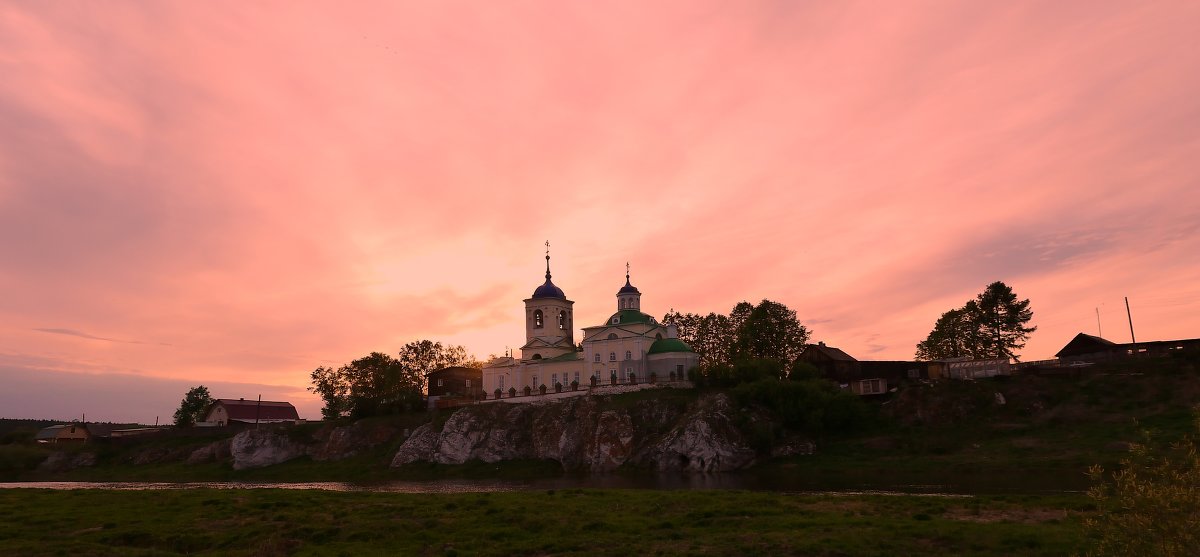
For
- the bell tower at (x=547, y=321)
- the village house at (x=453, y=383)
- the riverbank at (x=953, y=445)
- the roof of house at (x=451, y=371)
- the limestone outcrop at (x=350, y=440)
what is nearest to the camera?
the riverbank at (x=953, y=445)

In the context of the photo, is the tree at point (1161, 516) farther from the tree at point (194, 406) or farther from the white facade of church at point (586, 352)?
the tree at point (194, 406)

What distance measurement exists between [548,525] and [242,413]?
12475cm

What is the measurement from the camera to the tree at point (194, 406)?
14025 centimetres

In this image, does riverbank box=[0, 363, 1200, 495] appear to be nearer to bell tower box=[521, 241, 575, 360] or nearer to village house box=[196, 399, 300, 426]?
bell tower box=[521, 241, 575, 360]

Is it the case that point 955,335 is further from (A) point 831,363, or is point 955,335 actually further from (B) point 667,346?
(B) point 667,346

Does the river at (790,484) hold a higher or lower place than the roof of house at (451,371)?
lower

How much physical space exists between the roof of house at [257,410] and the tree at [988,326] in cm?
11585

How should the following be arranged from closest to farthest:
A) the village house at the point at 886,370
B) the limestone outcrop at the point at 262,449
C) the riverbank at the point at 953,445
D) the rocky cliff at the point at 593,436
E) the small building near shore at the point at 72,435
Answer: the riverbank at the point at 953,445, the rocky cliff at the point at 593,436, the village house at the point at 886,370, the limestone outcrop at the point at 262,449, the small building near shore at the point at 72,435

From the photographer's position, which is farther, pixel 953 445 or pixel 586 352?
pixel 586 352

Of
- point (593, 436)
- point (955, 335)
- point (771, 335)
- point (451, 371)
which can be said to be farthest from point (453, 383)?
point (955, 335)

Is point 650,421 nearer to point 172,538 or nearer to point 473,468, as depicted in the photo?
point 473,468

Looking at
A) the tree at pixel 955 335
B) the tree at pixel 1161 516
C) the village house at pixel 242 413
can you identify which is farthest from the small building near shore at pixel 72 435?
the tree at pixel 1161 516

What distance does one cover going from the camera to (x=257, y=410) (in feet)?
443

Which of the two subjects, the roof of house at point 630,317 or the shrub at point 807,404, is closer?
the shrub at point 807,404
